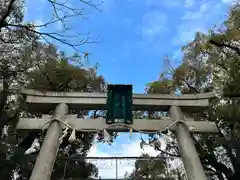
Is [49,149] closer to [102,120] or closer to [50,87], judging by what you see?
[102,120]

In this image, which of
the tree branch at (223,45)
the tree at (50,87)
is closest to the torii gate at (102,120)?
the tree at (50,87)

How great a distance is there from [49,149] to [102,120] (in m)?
1.01

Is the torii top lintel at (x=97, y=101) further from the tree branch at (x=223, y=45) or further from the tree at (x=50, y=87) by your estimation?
the tree branch at (x=223, y=45)

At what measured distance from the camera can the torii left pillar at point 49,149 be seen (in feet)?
12.2

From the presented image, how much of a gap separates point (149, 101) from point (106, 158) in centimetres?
152

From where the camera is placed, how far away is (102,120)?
15.2 feet

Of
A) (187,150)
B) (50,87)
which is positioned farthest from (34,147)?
(187,150)

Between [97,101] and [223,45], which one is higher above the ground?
[223,45]

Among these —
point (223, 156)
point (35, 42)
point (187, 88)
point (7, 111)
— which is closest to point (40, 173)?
point (35, 42)

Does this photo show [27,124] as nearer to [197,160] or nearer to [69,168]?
[197,160]

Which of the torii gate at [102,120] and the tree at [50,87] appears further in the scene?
the tree at [50,87]

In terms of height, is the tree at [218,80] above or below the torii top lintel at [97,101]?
above

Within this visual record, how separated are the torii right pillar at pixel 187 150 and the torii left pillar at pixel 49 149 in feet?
6.11

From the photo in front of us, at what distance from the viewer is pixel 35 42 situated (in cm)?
552
